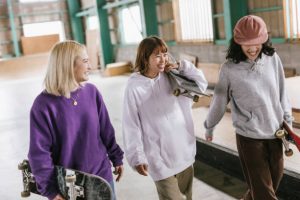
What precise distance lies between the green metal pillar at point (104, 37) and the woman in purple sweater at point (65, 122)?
13681 mm

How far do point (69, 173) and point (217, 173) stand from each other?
96.5 inches

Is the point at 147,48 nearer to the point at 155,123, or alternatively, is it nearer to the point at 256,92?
the point at 155,123

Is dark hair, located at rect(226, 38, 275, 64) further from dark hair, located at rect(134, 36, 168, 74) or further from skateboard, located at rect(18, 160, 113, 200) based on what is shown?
skateboard, located at rect(18, 160, 113, 200)

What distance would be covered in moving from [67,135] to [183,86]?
713 mm

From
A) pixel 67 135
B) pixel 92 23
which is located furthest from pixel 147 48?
pixel 92 23

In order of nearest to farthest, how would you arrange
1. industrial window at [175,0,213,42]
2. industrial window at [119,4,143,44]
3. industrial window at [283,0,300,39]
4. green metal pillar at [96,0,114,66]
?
1. industrial window at [283,0,300,39]
2. industrial window at [175,0,213,42]
3. industrial window at [119,4,143,44]
4. green metal pillar at [96,0,114,66]

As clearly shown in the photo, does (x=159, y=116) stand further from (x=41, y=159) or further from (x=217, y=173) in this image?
(x=217, y=173)

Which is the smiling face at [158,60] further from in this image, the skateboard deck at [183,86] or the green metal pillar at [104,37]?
the green metal pillar at [104,37]

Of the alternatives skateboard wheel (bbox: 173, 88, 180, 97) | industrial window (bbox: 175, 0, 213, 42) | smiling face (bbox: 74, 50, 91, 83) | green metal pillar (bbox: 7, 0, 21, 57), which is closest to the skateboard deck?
skateboard wheel (bbox: 173, 88, 180, 97)

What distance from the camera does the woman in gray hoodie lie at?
2.11 m

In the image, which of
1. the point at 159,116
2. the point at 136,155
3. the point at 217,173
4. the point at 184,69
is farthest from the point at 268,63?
the point at 217,173

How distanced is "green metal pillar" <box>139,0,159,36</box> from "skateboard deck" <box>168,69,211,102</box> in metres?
9.67

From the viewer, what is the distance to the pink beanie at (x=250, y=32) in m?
2.05

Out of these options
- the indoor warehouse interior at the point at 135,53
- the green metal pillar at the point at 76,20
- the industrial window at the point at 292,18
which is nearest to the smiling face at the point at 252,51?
the indoor warehouse interior at the point at 135,53
